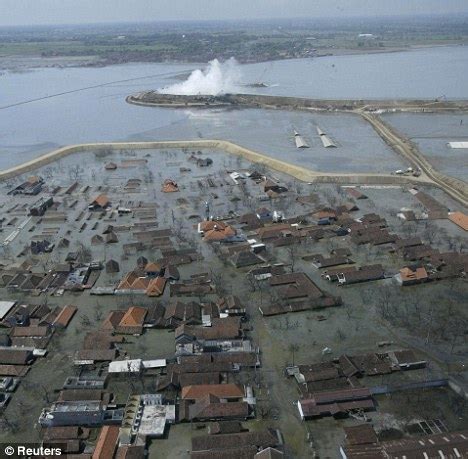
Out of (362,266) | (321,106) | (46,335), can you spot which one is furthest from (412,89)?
(46,335)

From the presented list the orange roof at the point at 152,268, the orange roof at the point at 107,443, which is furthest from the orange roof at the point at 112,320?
the orange roof at the point at 107,443

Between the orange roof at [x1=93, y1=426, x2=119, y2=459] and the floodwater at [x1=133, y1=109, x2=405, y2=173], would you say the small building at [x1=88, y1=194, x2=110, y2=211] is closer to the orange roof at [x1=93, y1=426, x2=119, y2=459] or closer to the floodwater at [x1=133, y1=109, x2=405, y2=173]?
the floodwater at [x1=133, y1=109, x2=405, y2=173]

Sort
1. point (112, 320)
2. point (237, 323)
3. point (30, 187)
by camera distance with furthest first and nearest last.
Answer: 1. point (30, 187)
2. point (112, 320)
3. point (237, 323)

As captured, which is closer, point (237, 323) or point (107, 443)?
point (107, 443)

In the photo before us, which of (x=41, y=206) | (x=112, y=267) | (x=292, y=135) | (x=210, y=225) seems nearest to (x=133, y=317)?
(x=112, y=267)

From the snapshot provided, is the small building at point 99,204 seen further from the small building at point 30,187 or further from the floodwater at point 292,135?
the floodwater at point 292,135

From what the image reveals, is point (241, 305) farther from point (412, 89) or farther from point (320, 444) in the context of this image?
point (412, 89)

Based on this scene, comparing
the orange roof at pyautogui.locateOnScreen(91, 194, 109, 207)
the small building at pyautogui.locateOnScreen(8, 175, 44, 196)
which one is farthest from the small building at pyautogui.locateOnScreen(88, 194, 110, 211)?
the small building at pyautogui.locateOnScreen(8, 175, 44, 196)

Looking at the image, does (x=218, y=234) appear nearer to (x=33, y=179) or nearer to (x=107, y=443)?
(x=107, y=443)
